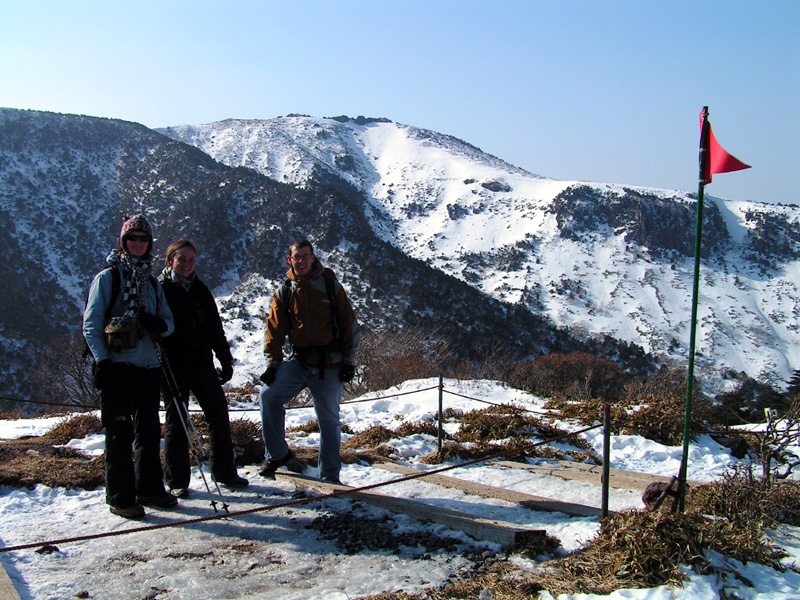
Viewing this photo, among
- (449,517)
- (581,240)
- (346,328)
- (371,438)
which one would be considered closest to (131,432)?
(346,328)

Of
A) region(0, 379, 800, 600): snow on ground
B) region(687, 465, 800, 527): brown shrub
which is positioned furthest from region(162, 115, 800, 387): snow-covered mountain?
region(0, 379, 800, 600): snow on ground

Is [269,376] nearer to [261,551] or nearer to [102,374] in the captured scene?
[102,374]

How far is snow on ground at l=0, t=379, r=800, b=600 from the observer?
3139mm

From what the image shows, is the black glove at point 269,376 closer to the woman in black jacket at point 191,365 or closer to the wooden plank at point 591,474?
Answer: the woman in black jacket at point 191,365

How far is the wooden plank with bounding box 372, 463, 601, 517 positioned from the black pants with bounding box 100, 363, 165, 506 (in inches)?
98.8

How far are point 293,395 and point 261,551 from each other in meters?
1.44

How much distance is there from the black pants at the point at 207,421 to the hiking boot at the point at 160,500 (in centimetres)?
31

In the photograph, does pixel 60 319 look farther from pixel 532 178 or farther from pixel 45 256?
pixel 532 178

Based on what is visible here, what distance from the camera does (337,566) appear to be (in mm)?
3611

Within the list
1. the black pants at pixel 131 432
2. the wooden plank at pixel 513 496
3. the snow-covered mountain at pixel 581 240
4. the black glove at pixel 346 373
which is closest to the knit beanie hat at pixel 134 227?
the black pants at pixel 131 432

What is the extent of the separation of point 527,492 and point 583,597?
2.93 meters

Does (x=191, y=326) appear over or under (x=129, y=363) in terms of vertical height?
over

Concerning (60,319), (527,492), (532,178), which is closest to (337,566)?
(527,492)

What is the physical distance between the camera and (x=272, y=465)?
16.9ft
